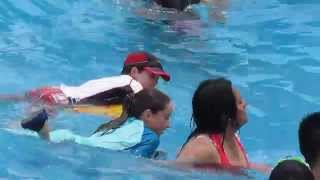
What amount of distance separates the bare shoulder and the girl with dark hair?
1.57 feet

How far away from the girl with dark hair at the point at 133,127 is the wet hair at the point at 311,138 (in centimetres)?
143

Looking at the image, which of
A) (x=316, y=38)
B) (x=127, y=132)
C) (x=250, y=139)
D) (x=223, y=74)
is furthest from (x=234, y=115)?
(x=316, y=38)

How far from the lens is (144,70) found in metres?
6.23

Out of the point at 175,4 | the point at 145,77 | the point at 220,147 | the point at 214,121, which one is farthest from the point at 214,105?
the point at 175,4

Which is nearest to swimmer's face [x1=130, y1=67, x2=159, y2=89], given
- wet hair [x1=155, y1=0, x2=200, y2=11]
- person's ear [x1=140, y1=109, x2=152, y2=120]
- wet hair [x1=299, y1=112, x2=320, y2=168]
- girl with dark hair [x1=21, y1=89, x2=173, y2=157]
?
girl with dark hair [x1=21, y1=89, x2=173, y2=157]

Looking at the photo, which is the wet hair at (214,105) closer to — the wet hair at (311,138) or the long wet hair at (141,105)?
the long wet hair at (141,105)

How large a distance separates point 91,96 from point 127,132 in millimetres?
1040

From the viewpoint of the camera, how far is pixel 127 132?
5207mm

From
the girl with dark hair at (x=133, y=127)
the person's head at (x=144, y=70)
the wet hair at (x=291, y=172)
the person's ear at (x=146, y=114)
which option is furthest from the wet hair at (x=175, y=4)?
the wet hair at (x=291, y=172)

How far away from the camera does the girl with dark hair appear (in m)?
5.14

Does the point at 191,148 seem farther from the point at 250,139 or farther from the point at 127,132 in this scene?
the point at 250,139

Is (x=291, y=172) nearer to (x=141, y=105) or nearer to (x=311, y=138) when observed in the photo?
(x=311, y=138)

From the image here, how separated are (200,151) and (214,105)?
28 centimetres

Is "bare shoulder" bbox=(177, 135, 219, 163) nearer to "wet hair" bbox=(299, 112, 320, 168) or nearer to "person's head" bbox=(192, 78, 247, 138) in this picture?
"person's head" bbox=(192, 78, 247, 138)
